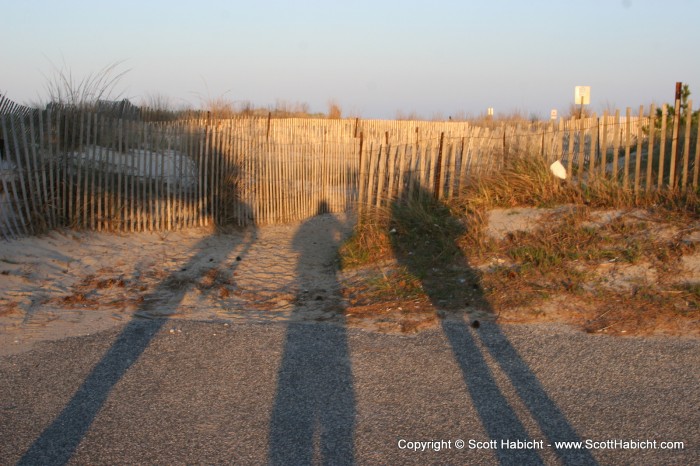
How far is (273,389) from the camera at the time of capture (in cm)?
506

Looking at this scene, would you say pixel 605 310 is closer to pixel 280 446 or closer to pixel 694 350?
pixel 694 350

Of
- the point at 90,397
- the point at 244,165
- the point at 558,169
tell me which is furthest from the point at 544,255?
the point at 244,165

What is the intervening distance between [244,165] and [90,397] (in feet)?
28.3

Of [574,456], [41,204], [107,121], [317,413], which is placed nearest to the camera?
[574,456]

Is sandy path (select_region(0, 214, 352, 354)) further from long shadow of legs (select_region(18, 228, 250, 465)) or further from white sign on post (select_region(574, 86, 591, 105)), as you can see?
white sign on post (select_region(574, 86, 591, 105))

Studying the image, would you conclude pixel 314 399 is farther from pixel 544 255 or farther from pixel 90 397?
pixel 544 255

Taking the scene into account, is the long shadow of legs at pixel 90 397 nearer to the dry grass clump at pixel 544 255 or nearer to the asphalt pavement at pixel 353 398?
the asphalt pavement at pixel 353 398

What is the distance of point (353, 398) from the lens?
488 centimetres

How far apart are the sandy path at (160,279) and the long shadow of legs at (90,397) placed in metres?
0.56

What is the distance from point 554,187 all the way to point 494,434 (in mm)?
6004

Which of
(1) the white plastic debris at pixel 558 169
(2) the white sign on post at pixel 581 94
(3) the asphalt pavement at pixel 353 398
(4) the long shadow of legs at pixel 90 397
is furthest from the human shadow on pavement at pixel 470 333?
(2) the white sign on post at pixel 581 94

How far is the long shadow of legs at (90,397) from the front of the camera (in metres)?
4.10

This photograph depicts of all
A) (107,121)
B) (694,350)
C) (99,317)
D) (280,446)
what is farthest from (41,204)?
(694,350)

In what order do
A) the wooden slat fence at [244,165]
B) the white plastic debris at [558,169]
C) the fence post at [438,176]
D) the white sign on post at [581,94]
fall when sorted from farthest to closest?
1. the white sign on post at [581,94]
2. the fence post at [438,176]
3. the wooden slat fence at [244,165]
4. the white plastic debris at [558,169]
